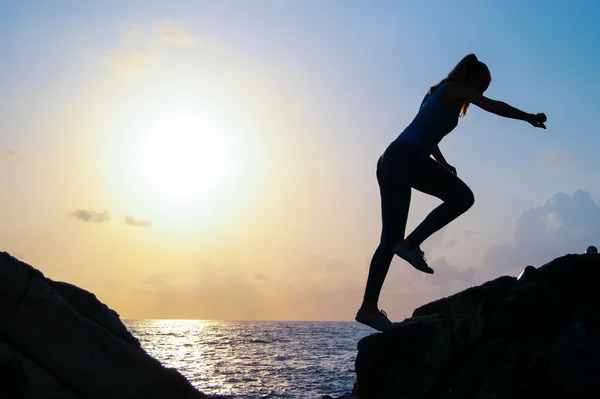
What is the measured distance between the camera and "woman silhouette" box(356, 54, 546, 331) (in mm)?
6059

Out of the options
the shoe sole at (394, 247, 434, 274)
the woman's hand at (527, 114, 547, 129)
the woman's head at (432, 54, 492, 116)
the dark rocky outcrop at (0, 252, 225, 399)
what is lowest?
the dark rocky outcrop at (0, 252, 225, 399)

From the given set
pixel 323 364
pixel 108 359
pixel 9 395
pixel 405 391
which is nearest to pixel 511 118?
pixel 405 391

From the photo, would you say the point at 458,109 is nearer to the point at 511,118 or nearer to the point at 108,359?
the point at 511,118

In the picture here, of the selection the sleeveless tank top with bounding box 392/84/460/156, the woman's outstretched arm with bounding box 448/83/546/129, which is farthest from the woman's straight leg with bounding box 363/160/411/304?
the woman's outstretched arm with bounding box 448/83/546/129

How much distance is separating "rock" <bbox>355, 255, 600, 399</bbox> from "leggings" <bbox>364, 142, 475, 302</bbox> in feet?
2.53

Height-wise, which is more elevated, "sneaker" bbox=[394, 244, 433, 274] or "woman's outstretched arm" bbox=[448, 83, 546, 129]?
"woman's outstretched arm" bbox=[448, 83, 546, 129]

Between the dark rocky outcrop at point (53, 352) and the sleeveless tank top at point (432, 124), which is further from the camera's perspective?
the dark rocky outcrop at point (53, 352)

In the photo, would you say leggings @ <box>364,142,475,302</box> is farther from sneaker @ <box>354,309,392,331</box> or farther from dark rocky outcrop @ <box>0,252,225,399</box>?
dark rocky outcrop @ <box>0,252,225,399</box>

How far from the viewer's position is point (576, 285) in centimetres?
587

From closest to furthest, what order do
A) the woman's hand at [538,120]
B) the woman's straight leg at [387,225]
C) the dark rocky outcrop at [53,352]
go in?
1. the woman's hand at [538,120]
2. the woman's straight leg at [387,225]
3. the dark rocky outcrop at [53,352]

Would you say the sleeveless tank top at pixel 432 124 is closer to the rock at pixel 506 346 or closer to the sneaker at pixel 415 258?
the sneaker at pixel 415 258

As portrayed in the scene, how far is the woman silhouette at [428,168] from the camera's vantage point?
606 cm

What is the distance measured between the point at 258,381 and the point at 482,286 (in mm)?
26248

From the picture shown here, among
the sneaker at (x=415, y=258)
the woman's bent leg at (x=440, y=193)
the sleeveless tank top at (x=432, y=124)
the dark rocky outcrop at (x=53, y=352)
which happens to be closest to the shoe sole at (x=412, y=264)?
the sneaker at (x=415, y=258)
